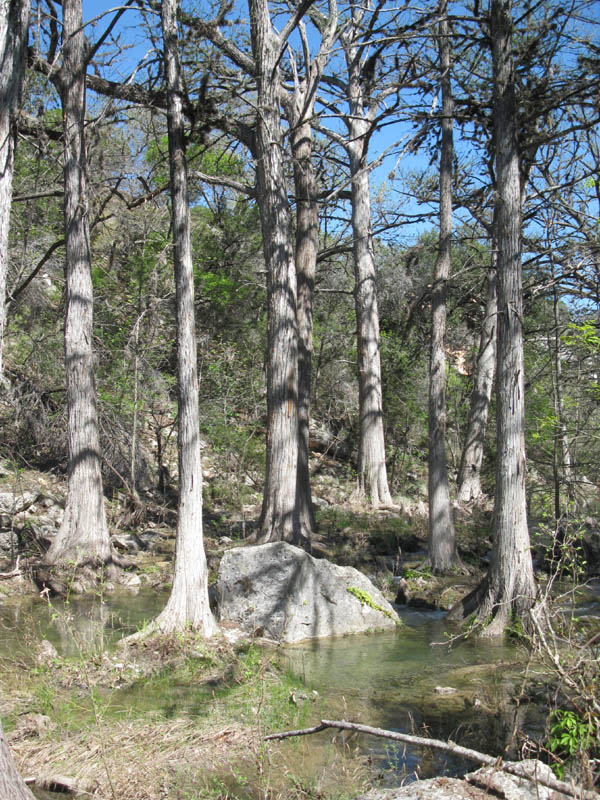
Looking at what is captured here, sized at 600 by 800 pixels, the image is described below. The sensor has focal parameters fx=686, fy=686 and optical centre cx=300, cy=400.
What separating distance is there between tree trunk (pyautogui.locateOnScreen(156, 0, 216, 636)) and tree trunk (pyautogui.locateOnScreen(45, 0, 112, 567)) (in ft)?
12.4

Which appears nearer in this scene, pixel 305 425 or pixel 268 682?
pixel 268 682

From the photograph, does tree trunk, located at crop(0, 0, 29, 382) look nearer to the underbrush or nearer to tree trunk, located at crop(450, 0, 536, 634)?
the underbrush

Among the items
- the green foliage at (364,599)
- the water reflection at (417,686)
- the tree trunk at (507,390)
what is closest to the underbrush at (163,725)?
the water reflection at (417,686)

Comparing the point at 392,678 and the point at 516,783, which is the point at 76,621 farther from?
the point at 516,783

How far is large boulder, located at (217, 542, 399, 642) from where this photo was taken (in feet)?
28.1

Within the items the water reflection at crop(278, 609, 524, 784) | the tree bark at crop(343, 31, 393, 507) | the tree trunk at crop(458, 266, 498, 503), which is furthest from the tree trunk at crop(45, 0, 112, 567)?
the tree trunk at crop(458, 266, 498, 503)

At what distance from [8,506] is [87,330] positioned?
3.72 meters

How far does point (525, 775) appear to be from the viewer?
344 centimetres

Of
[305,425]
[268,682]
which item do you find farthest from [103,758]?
[305,425]

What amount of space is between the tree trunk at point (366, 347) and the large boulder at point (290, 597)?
27.9ft

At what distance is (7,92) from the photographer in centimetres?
452

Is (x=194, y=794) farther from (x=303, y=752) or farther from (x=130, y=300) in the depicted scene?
(x=130, y=300)

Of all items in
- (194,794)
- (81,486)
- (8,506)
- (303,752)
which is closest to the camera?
(194,794)

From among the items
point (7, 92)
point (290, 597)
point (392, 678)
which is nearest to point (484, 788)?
point (392, 678)
